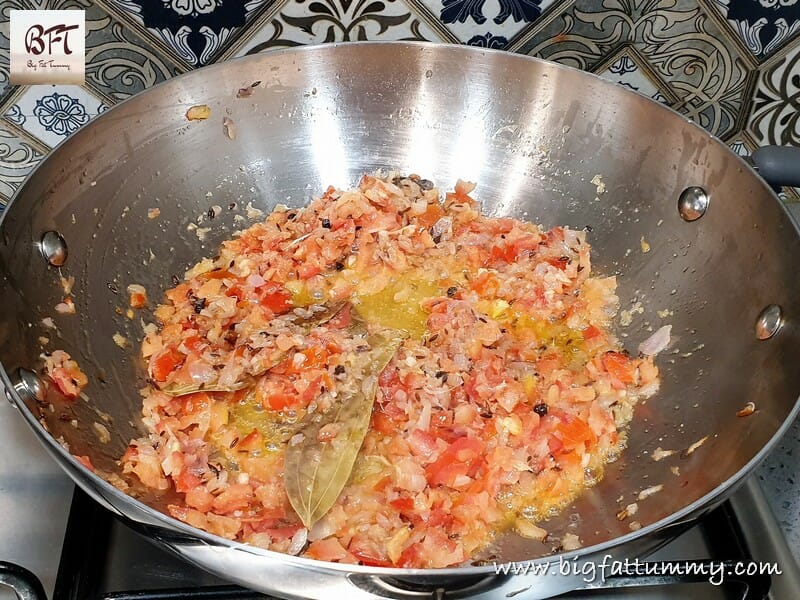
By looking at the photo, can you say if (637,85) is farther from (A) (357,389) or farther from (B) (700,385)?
(A) (357,389)

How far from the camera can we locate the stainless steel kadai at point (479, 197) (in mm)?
1413

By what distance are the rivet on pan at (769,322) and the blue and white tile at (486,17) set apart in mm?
894

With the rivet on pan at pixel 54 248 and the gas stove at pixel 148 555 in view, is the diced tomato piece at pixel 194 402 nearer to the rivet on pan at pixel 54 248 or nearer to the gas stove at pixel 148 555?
the gas stove at pixel 148 555

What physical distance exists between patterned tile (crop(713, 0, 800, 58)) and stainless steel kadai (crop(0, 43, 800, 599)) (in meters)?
0.34

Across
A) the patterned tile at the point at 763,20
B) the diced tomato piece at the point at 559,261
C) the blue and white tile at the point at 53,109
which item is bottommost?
the diced tomato piece at the point at 559,261

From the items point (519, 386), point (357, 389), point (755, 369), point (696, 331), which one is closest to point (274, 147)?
point (357, 389)

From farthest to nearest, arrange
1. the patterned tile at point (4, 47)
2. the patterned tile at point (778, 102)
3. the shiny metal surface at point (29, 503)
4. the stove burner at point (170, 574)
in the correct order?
1. the patterned tile at point (778, 102)
2. the patterned tile at point (4, 47)
3. the shiny metal surface at point (29, 503)
4. the stove burner at point (170, 574)

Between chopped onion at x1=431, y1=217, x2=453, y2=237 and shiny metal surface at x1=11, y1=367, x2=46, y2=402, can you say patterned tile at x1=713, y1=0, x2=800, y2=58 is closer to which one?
chopped onion at x1=431, y1=217, x2=453, y2=237

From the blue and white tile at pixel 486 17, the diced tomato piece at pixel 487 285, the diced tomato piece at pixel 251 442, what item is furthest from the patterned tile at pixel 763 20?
the diced tomato piece at pixel 251 442

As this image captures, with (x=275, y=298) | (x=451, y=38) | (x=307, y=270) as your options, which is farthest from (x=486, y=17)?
(x=275, y=298)

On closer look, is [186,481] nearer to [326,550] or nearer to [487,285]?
[326,550]

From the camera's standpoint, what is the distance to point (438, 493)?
1.43 meters

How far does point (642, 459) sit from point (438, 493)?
452 mm

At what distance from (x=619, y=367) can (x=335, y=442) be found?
0.67m
